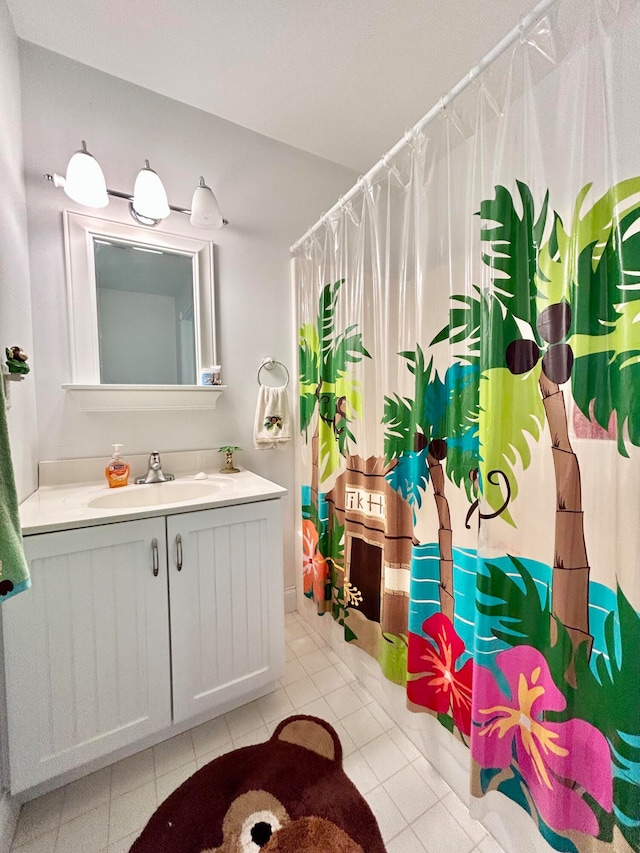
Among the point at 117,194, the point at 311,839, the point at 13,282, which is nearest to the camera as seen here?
the point at 311,839

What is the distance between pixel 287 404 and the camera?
1896mm

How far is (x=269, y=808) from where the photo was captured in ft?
3.30

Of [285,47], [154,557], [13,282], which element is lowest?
[154,557]

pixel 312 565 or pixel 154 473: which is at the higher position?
pixel 154 473

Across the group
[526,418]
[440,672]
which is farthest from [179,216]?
[440,672]

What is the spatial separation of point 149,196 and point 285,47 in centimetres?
79

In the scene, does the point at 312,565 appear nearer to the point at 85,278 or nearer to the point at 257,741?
the point at 257,741

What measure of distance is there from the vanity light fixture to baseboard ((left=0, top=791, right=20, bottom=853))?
6.46ft

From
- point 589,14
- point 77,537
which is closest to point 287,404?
point 77,537

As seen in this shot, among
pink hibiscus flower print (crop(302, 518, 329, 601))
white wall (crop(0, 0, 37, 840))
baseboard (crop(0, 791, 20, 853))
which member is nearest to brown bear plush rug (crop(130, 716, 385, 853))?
baseboard (crop(0, 791, 20, 853))

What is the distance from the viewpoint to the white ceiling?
1.23 metres

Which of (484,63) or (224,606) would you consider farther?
(224,606)

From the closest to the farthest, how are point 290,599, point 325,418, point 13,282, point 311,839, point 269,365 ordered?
point 311,839, point 13,282, point 325,418, point 269,365, point 290,599

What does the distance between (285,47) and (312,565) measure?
2240mm
